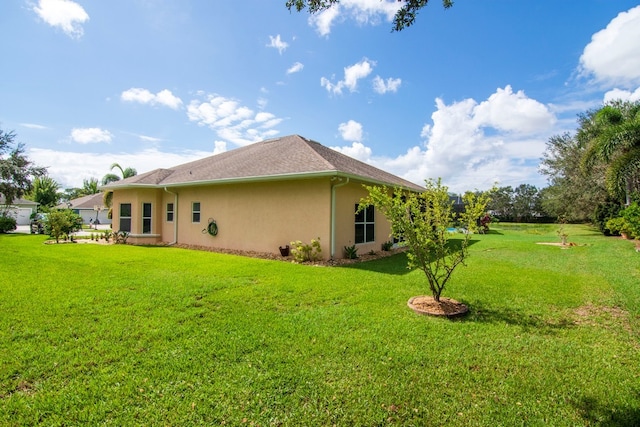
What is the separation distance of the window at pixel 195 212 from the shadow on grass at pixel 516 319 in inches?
485

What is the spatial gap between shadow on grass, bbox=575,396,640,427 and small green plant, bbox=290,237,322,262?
7.93 meters

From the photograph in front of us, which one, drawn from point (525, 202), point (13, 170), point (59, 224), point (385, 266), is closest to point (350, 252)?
point (385, 266)

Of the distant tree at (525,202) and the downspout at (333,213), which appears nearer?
the downspout at (333,213)

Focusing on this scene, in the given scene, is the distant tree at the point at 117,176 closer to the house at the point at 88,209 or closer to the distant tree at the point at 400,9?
the house at the point at 88,209

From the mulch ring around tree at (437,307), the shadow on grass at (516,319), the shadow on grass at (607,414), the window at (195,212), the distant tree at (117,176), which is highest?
the distant tree at (117,176)

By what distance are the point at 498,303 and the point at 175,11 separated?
37.0ft

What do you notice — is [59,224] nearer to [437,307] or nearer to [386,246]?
[386,246]

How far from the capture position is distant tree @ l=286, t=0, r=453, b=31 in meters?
3.78

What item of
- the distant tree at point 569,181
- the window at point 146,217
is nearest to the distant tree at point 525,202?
the distant tree at point 569,181

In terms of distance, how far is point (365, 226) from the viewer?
12.2 metres

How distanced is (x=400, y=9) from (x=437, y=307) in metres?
4.51

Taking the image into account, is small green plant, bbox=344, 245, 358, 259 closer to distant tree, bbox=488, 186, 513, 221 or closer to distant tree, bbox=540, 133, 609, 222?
distant tree, bbox=540, 133, 609, 222

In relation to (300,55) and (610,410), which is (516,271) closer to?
(610,410)

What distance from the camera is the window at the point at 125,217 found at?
16.0 m
